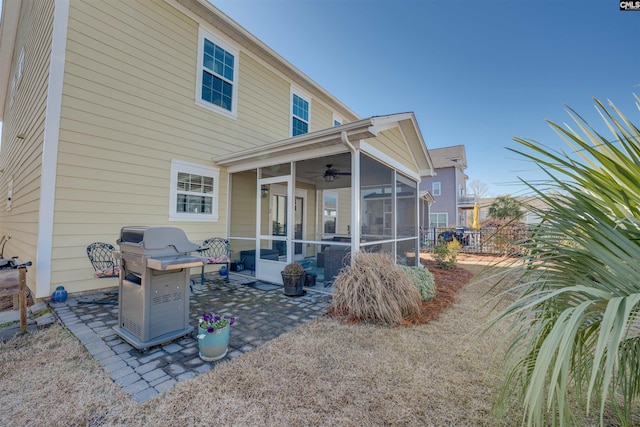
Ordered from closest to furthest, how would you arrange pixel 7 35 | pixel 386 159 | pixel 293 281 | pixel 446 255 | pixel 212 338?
pixel 212 338
pixel 293 281
pixel 386 159
pixel 446 255
pixel 7 35

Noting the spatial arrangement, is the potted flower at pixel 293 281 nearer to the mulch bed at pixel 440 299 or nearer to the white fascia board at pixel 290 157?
the mulch bed at pixel 440 299

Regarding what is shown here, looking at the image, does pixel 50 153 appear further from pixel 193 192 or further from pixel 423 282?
pixel 423 282

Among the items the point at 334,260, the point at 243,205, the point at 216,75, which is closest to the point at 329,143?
the point at 334,260

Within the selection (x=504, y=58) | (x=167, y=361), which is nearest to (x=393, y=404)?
(x=167, y=361)

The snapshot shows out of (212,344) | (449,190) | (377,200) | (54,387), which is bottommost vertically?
(54,387)

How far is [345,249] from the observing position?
5.63 metres

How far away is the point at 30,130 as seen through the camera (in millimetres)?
5590

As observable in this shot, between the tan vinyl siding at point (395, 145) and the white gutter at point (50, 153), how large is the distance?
5346 millimetres

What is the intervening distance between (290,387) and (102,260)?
464 centimetres

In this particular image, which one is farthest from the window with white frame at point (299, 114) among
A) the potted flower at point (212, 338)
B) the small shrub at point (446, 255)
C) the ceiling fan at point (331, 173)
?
the potted flower at point (212, 338)

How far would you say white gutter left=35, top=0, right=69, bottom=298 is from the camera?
14.1ft

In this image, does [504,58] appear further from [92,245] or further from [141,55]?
[92,245]

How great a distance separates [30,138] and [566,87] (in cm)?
1327

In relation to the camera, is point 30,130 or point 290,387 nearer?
point 290,387
